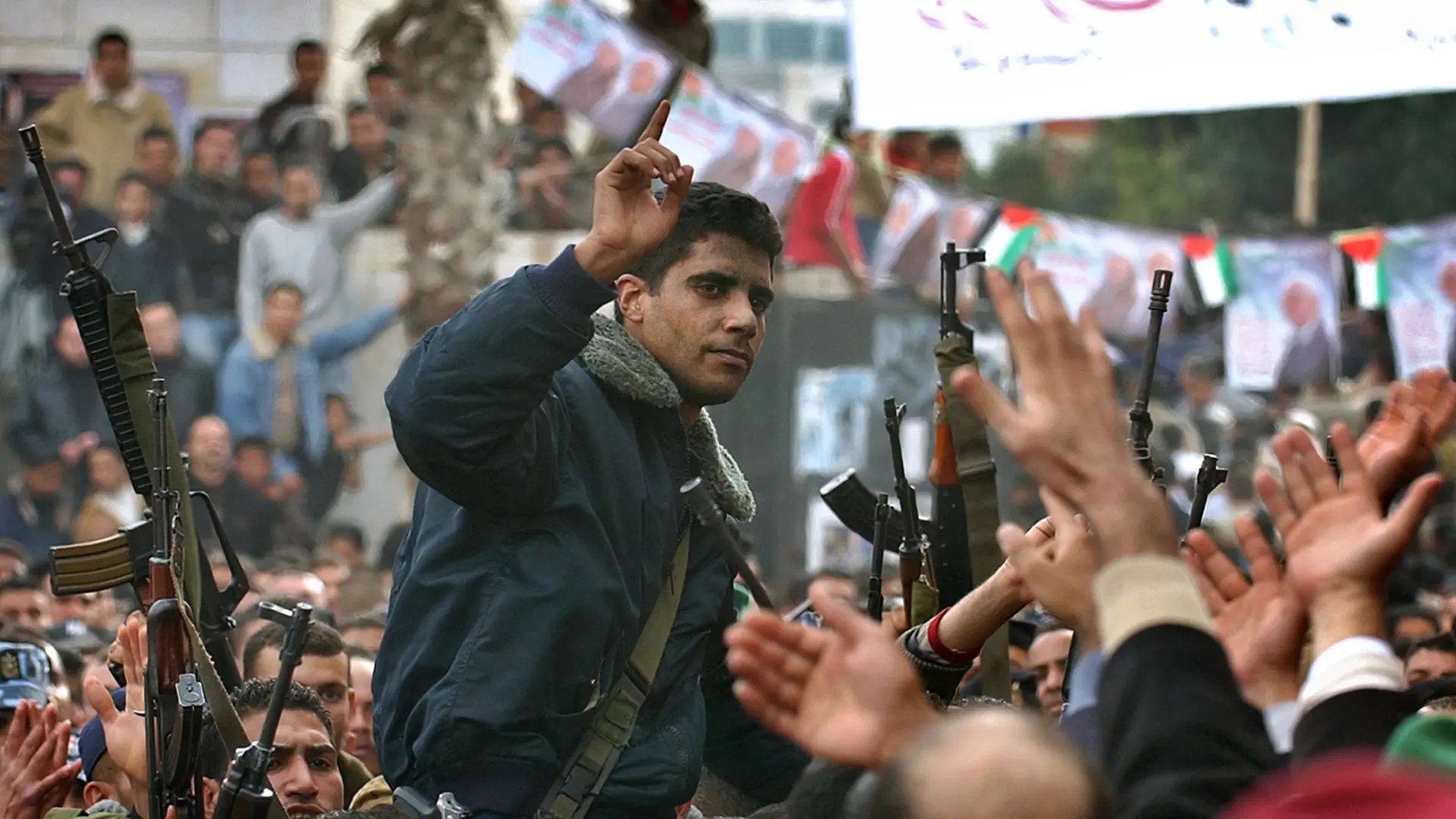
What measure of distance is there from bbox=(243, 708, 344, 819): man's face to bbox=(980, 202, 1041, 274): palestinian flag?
325 inches

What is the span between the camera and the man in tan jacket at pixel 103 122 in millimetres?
12953

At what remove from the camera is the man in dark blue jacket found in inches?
137

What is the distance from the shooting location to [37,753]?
164 inches

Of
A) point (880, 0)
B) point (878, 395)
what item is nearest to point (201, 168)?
point (878, 395)

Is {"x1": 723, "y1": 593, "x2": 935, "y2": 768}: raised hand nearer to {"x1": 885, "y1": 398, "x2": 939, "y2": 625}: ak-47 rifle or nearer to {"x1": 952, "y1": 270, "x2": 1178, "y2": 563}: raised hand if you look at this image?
{"x1": 952, "y1": 270, "x2": 1178, "y2": 563}: raised hand

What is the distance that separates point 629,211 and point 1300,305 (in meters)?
10.9

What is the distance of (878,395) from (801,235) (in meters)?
1.09

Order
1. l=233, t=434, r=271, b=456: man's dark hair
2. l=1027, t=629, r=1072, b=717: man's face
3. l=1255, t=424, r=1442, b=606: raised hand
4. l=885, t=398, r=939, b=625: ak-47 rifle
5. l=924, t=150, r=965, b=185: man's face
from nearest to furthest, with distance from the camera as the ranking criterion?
l=1255, t=424, r=1442, b=606: raised hand → l=885, t=398, r=939, b=625: ak-47 rifle → l=1027, t=629, r=1072, b=717: man's face → l=233, t=434, r=271, b=456: man's dark hair → l=924, t=150, r=965, b=185: man's face

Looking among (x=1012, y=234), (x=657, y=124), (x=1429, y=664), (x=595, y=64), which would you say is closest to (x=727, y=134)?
(x=595, y=64)

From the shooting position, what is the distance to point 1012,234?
13109 millimetres

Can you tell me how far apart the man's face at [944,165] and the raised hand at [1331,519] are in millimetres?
11960

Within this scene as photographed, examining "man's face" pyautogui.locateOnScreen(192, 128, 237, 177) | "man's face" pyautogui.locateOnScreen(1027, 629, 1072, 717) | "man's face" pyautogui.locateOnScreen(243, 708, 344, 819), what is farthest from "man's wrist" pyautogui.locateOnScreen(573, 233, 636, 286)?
"man's face" pyautogui.locateOnScreen(192, 128, 237, 177)

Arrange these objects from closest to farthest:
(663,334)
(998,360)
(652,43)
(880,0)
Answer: (663,334), (880,0), (652,43), (998,360)

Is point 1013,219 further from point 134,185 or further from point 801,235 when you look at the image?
point 134,185
